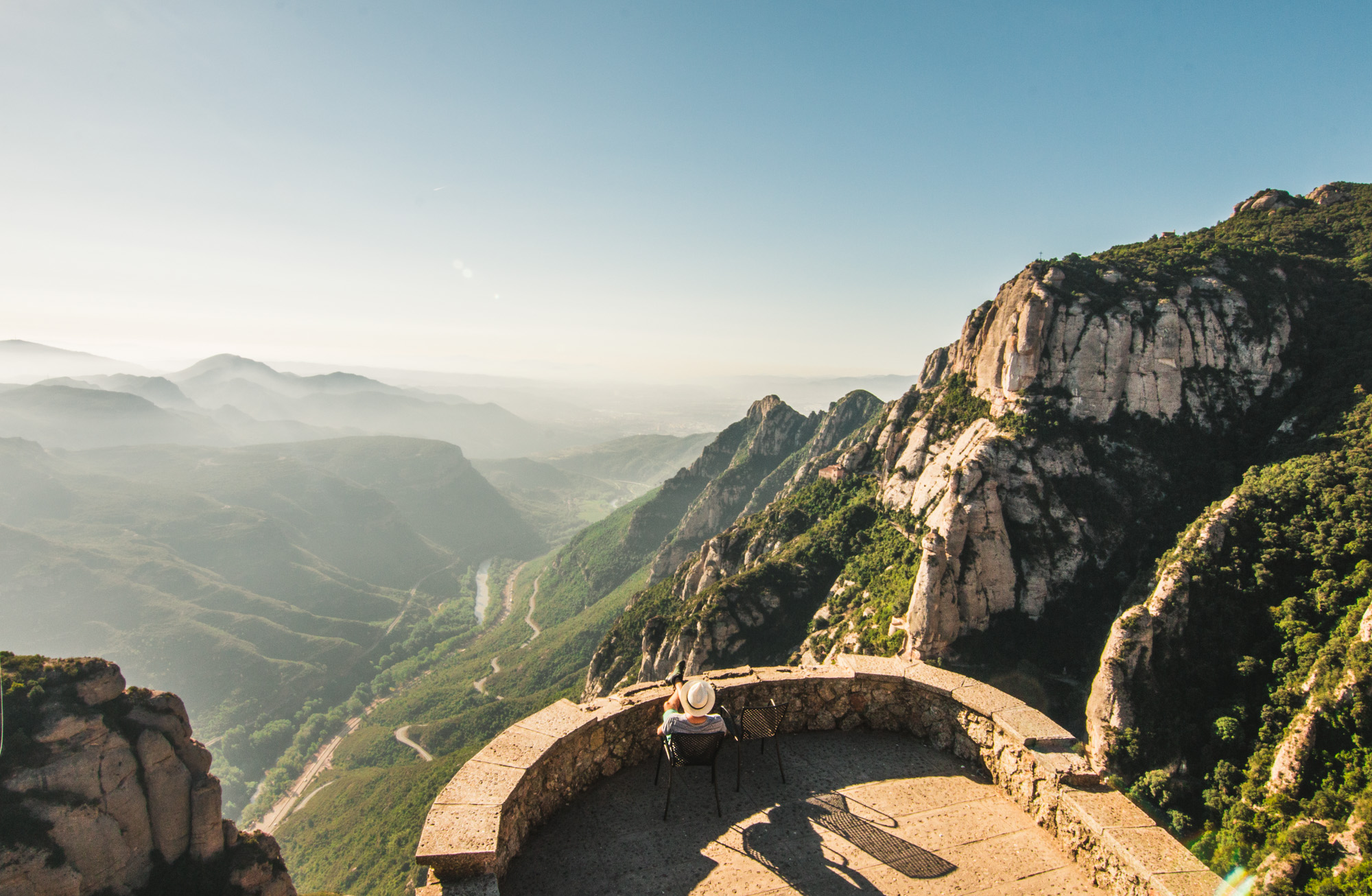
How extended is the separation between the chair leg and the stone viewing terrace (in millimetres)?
60

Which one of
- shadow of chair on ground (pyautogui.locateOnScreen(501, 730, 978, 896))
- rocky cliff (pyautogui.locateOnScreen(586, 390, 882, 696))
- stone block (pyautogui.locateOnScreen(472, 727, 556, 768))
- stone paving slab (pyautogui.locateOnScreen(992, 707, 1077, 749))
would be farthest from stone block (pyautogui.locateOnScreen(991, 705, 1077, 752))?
rocky cliff (pyautogui.locateOnScreen(586, 390, 882, 696))

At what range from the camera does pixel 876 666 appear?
9461 mm

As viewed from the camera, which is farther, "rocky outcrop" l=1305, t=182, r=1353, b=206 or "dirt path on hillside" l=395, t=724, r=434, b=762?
"dirt path on hillside" l=395, t=724, r=434, b=762

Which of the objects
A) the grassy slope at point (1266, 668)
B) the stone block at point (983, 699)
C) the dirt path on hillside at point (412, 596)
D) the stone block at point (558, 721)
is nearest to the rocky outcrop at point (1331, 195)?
the grassy slope at point (1266, 668)

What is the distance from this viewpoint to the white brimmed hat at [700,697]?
6418 millimetres

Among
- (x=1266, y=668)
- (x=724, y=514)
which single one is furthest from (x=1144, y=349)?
(x=724, y=514)

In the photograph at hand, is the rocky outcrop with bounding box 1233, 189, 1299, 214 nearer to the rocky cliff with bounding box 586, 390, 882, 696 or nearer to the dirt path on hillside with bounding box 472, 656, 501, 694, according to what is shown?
the rocky cliff with bounding box 586, 390, 882, 696

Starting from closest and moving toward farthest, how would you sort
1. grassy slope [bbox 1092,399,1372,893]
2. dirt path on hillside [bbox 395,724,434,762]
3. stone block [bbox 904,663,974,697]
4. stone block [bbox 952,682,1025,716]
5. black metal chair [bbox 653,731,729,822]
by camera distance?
black metal chair [bbox 653,731,729,822]
stone block [bbox 952,682,1025,716]
stone block [bbox 904,663,974,697]
grassy slope [bbox 1092,399,1372,893]
dirt path on hillside [bbox 395,724,434,762]

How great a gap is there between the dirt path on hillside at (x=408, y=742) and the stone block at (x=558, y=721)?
86214 millimetres

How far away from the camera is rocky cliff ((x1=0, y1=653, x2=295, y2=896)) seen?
28953 mm

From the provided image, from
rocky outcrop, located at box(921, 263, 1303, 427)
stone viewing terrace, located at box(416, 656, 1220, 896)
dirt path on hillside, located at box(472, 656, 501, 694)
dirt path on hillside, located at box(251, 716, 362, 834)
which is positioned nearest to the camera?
stone viewing terrace, located at box(416, 656, 1220, 896)

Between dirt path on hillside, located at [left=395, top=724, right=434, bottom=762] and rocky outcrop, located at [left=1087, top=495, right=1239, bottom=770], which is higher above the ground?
rocky outcrop, located at [left=1087, top=495, right=1239, bottom=770]

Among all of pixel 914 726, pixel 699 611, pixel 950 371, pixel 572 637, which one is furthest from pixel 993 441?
pixel 572 637

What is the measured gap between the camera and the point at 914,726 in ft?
29.1
